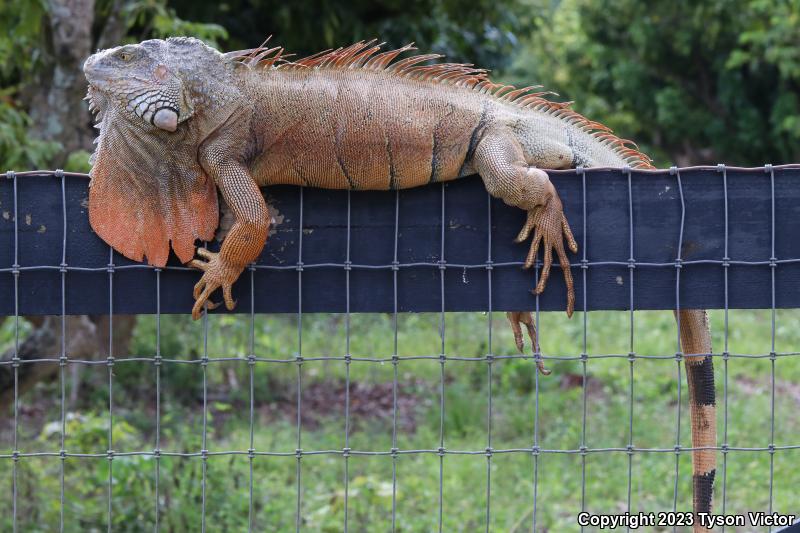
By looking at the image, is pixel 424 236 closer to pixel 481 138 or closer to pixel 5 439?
pixel 481 138

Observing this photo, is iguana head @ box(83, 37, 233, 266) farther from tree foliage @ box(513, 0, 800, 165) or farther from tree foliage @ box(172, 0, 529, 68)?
tree foliage @ box(513, 0, 800, 165)

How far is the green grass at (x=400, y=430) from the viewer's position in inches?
231

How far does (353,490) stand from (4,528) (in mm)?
2060

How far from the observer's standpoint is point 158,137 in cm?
331

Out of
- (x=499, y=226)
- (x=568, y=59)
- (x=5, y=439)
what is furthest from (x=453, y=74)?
(x=568, y=59)

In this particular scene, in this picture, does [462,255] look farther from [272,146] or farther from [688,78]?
[688,78]

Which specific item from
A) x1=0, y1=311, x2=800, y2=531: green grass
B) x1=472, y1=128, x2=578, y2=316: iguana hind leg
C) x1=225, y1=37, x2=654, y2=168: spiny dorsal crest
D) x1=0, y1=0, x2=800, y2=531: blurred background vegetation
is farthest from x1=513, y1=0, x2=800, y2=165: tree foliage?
x1=472, y1=128, x2=578, y2=316: iguana hind leg

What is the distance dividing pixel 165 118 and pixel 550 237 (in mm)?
1316

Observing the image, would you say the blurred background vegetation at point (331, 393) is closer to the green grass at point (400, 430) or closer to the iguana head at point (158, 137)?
the green grass at point (400, 430)

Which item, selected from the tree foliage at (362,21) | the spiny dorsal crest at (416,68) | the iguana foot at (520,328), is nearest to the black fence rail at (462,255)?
the iguana foot at (520,328)

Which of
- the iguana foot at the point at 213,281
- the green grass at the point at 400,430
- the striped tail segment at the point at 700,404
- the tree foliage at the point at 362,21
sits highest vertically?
the tree foliage at the point at 362,21

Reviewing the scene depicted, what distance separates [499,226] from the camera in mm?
3279

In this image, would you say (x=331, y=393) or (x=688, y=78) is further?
(x=688, y=78)

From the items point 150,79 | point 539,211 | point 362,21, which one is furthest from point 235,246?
point 362,21
